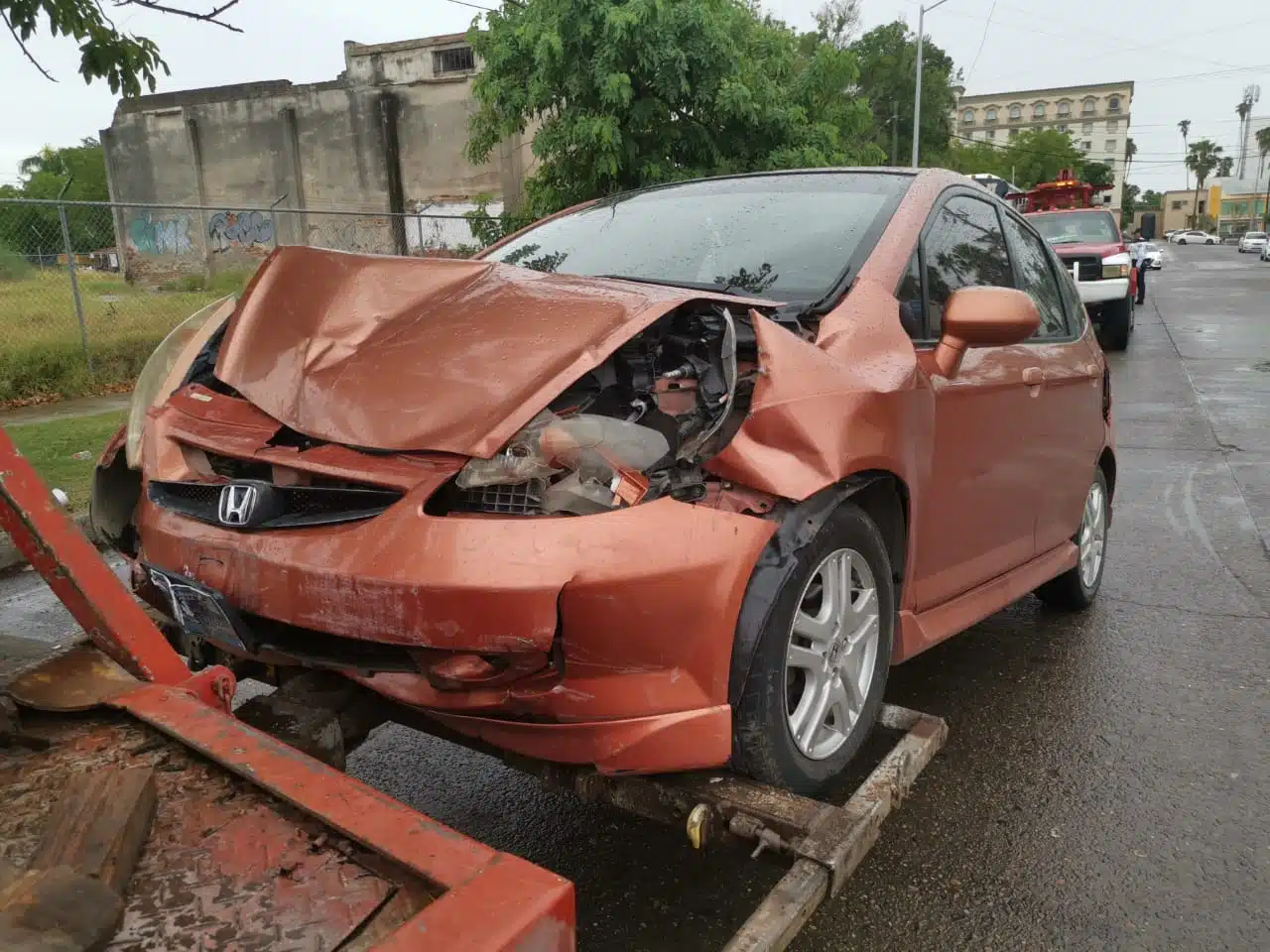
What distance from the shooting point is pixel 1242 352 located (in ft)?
45.6

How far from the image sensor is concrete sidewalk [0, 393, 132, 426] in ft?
29.2

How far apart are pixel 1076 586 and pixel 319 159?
2486 cm

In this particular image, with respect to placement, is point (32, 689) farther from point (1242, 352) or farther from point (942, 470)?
point (1242, 352)

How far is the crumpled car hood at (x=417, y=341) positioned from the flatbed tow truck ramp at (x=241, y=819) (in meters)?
0.61

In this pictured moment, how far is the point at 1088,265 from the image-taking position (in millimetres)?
14891

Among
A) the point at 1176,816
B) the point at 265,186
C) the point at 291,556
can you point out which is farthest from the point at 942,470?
the point at 265,186

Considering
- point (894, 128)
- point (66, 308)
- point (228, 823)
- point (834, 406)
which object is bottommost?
point (228, 823)

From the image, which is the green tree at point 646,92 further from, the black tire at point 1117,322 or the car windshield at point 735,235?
the car windshield at point 735,235

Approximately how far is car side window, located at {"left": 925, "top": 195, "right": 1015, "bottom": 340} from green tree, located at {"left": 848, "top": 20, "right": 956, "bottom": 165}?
156 ft

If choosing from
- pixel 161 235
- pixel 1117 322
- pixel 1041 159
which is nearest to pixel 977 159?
pixel 1041 159

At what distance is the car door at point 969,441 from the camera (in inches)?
114

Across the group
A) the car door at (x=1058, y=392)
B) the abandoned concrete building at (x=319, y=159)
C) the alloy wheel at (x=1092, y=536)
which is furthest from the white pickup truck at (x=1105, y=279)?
the abandoned concrete building at (x=319, y=159)

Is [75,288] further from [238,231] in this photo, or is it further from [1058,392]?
[238,231]

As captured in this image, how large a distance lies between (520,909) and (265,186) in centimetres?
2812
